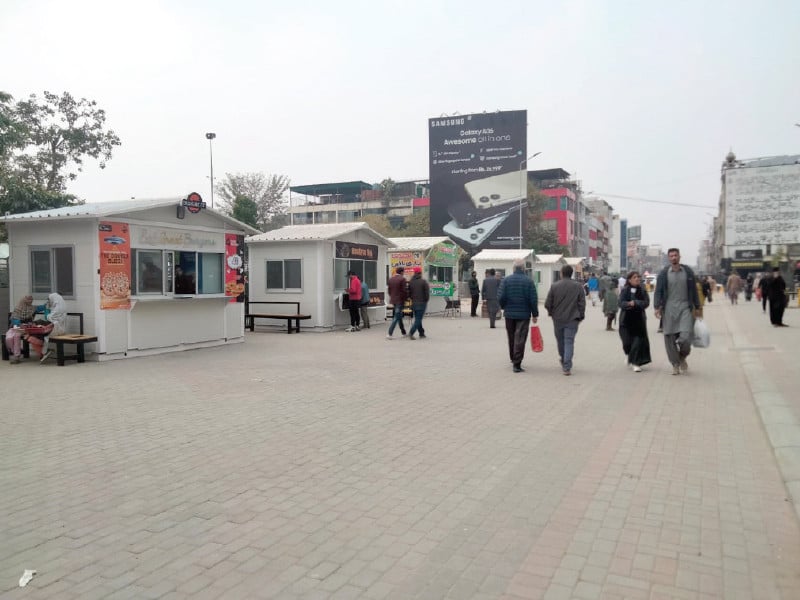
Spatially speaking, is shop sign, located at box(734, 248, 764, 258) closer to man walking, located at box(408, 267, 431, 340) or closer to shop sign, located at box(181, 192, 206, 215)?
man walking, located at box(408, 267, 431, 340)

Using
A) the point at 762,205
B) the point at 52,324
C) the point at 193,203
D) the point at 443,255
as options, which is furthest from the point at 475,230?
the point at 52,324

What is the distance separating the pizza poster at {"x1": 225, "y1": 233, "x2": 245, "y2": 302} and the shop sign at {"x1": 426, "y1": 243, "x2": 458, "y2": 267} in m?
10.4

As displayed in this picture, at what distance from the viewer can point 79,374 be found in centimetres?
1047

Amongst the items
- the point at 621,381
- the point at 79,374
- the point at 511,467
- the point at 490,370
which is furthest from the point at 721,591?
the point at 79,374

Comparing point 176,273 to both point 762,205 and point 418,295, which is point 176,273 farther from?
point 762,205

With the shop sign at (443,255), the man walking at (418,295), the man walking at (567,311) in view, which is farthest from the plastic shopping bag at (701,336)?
the shop sign at (443,255)

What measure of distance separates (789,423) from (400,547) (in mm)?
4766

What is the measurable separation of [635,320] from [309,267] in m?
9.98

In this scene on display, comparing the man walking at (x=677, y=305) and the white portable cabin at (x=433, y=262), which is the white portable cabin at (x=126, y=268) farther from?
the white portable cabin at (x=433, y=262)

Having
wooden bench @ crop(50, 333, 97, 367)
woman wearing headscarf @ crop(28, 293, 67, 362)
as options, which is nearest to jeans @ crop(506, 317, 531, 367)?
wooden bench @ crop(50, 333, 97, 367)

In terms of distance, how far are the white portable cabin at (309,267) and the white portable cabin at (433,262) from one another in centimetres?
456

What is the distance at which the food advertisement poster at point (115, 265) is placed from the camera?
1191 centimetres

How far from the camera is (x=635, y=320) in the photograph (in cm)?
1062

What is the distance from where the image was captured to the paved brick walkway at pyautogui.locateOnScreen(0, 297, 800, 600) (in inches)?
136
